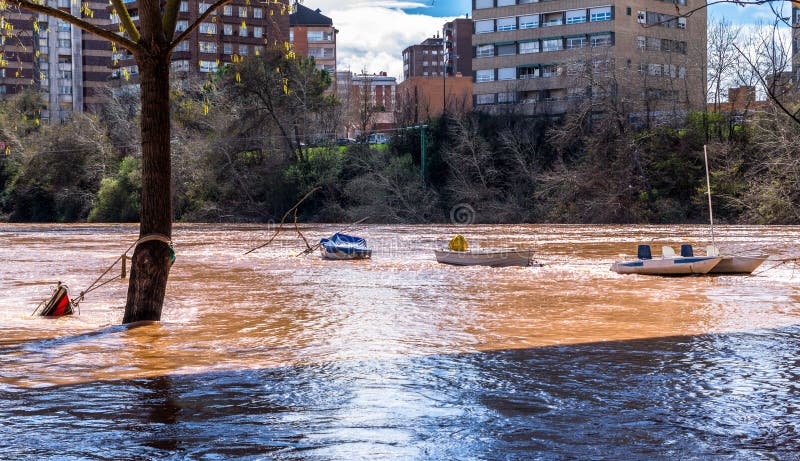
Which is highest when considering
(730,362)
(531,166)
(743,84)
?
(743,84)

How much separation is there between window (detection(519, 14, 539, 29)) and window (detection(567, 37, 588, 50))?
3975 mm

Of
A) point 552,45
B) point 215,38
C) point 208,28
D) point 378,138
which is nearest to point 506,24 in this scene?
point 552,45

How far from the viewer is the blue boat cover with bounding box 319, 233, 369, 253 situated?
32.2 metres

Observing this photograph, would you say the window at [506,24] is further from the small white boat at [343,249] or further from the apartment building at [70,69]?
the small white boat at [343,249]

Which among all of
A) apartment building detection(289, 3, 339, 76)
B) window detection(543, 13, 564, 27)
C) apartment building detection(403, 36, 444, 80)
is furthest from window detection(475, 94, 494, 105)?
apartment building detection(403, 36, 444, 80)

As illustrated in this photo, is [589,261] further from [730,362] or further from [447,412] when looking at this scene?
[447,412]

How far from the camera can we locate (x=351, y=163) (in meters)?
65.8

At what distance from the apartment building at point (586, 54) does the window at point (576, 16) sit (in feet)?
0.29

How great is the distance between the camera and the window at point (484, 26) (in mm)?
86688

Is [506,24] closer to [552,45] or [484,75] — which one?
[484,75]

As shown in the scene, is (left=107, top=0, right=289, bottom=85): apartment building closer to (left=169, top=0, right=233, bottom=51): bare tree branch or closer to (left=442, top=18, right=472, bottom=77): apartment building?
(left=442, top=18, right=472, bottom=77): apartment building

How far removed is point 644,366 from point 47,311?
34.8 ft

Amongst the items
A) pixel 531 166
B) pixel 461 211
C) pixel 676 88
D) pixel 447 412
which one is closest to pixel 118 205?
pixel 461 211

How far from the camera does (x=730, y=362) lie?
11.9 m
